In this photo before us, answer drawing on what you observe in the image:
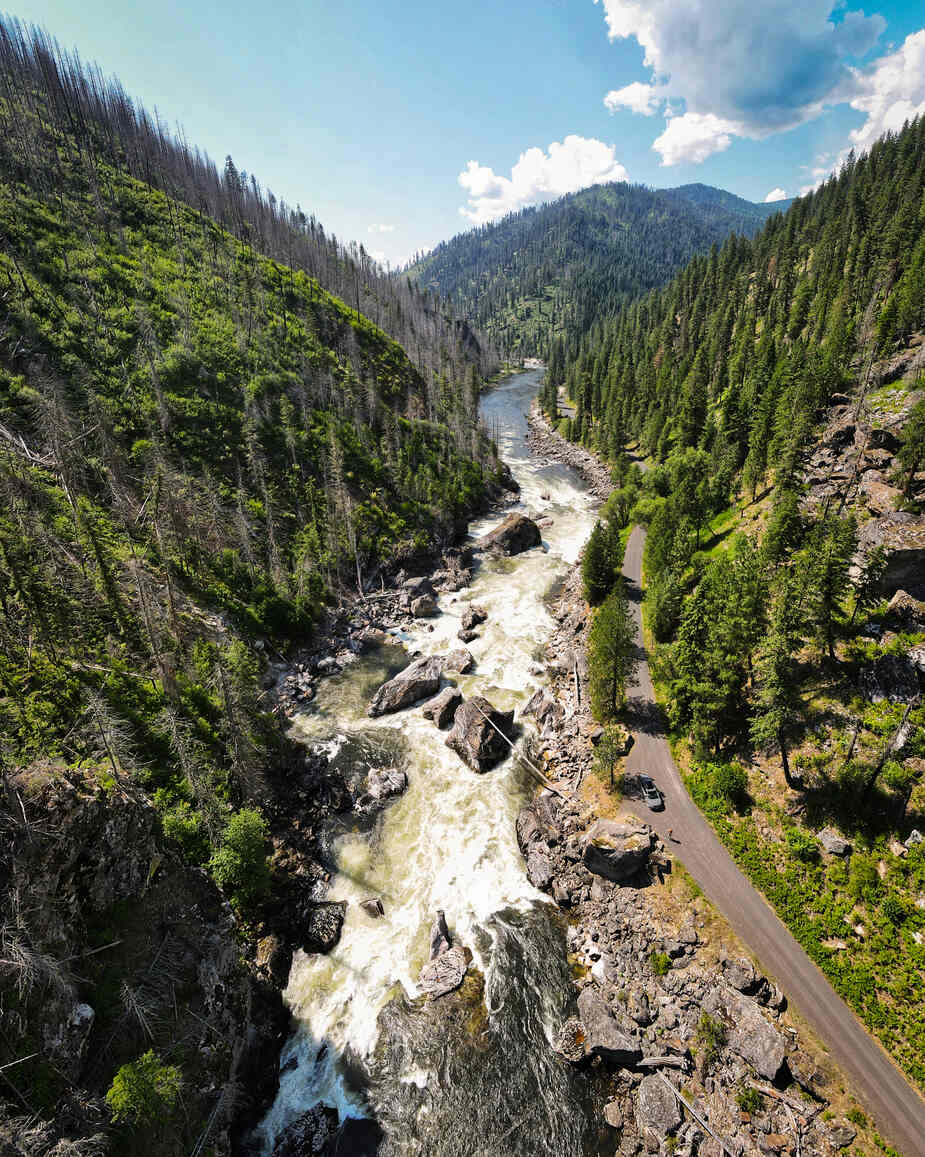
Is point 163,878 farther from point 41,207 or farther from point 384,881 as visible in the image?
point 41,207

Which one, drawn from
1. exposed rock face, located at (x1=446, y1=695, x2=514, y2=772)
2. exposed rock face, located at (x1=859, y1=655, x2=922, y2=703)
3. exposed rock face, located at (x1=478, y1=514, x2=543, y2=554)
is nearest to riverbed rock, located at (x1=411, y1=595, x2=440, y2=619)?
exposed rock face, located at (x1=478, y1=514, x2=543, y2=554)

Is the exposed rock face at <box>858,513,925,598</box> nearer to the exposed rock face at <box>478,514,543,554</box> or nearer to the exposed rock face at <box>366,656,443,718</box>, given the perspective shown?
the exposed rock face at <box>366,656,443,718</box>

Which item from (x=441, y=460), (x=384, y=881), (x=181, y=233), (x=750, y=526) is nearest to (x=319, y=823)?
(x=384, y=881)

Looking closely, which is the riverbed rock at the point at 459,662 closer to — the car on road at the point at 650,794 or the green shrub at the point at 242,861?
the car on road at the point at 650,794

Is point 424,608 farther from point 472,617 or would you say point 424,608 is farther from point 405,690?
point 405,690

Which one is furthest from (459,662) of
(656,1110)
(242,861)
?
(656,1110)

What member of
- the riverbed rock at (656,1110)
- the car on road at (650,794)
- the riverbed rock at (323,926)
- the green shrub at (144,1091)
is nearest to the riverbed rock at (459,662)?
the car on road at (650,794)
